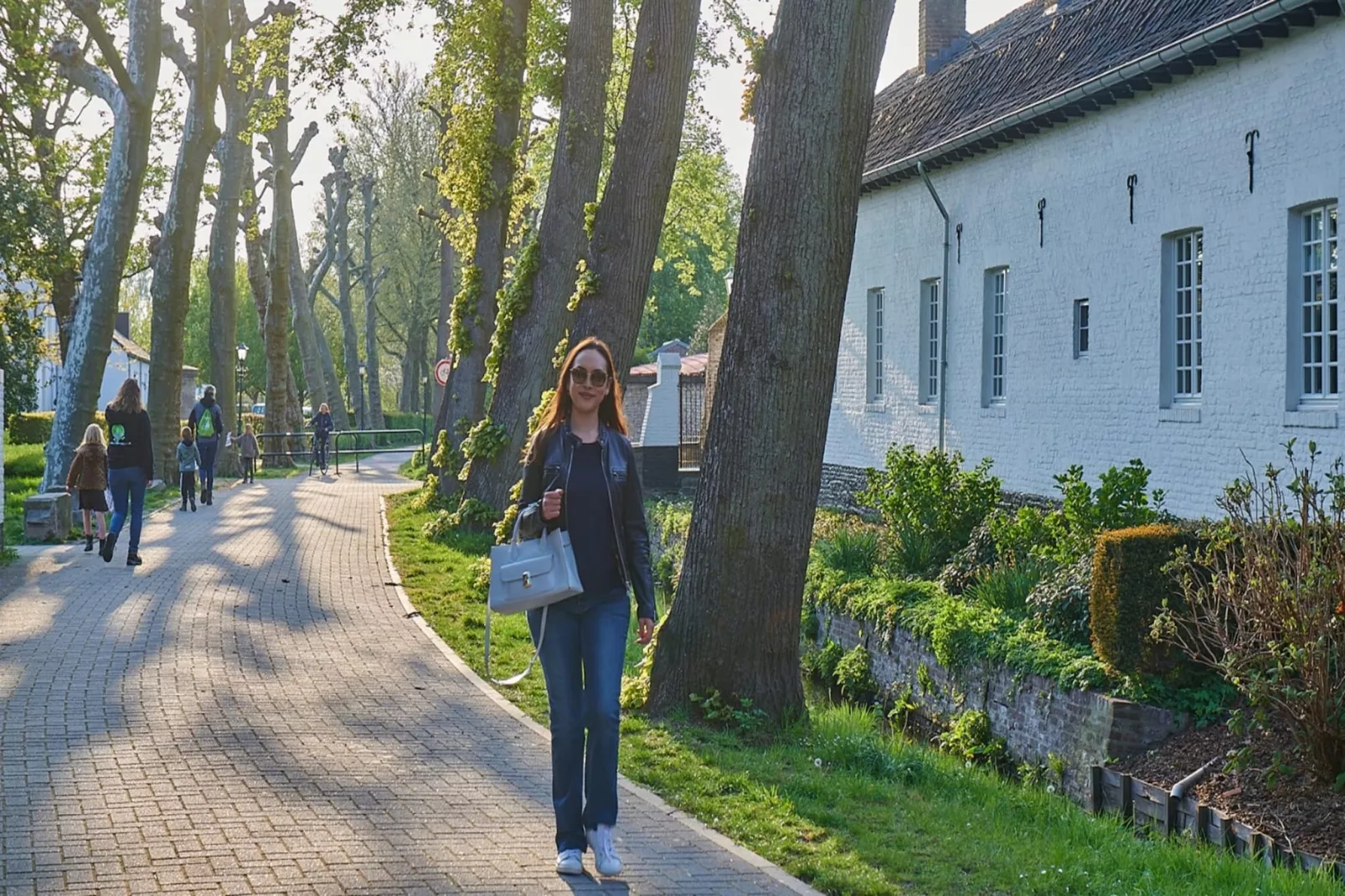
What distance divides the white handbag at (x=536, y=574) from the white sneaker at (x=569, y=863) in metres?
0.79

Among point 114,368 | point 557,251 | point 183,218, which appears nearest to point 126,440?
point 557,251

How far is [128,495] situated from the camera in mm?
17031

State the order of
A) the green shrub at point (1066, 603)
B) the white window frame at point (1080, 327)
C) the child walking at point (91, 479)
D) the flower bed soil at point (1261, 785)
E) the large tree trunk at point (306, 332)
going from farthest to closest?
the large tree trunk at point (306, 332) < the white window frame at point (1080, 327) < the child walking at point (91, 479) < the green shrub at point (1066, 603) < the flower bed soil at point (1261, 785)

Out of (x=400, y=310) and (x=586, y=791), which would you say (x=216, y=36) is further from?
(x=400, y=310)

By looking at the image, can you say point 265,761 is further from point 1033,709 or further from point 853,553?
point 853,553

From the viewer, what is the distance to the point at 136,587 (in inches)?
591

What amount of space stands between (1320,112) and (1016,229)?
7.13 m

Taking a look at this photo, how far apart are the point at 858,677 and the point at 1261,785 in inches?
214

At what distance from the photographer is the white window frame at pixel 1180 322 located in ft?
58.4

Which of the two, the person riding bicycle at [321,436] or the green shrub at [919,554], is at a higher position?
the person riding bicycle at [321,436]

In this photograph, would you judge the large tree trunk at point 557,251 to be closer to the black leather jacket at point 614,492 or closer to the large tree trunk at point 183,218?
the large tree trunk at point 183,218

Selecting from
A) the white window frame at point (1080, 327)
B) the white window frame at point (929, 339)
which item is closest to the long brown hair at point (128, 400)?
the white window frame at point (1080, 327)

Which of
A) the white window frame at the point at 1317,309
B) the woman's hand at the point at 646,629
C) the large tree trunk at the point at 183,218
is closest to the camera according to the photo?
the woman's hand at the point at 646,629

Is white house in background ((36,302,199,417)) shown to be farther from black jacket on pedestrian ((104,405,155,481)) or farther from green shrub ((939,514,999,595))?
green shrub ((939,514,999,595))
